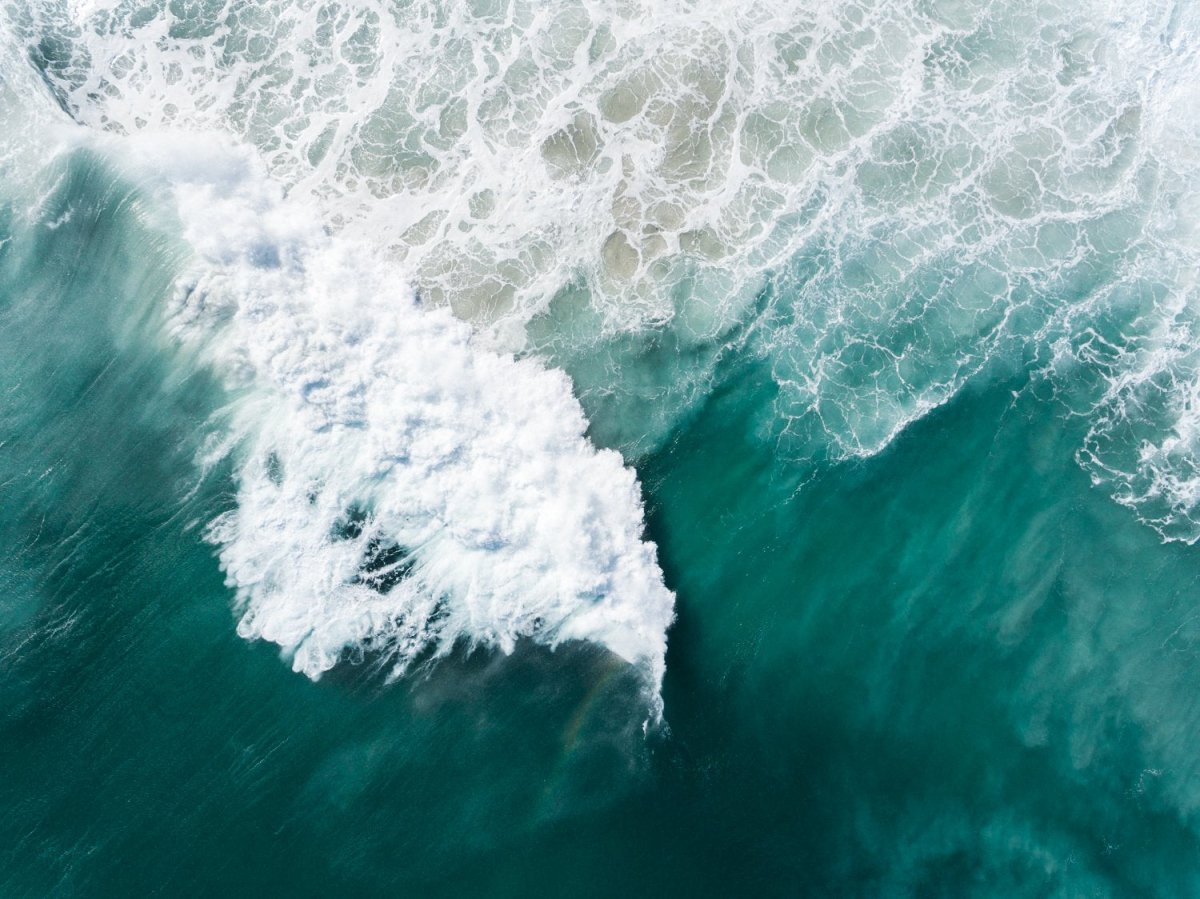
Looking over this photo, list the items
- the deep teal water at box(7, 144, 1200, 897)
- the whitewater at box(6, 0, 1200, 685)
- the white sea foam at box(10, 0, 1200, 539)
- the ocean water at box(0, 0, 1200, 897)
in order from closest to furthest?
1. the deep teal water at box(7, 144, 1200, 897)
2. the ocean water at box(0, 0, 1200, 897)
3. the whitewater at box(6, 0, 1200, 685)
4. the white sea foam at box(10, 0, 1200, 539)

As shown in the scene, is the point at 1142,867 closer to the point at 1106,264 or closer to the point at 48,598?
the point at 1106,264

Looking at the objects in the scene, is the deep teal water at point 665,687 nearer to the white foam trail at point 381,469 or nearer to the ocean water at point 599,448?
the ocean water at point 599,448

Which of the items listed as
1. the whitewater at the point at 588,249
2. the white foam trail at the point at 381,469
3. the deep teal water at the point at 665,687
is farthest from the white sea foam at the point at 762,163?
the deep teal water at the point at 665,687

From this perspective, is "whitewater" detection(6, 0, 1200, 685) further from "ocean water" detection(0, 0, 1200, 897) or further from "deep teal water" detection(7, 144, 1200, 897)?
"deep teal water" detection(7, 144, 1200, 897)

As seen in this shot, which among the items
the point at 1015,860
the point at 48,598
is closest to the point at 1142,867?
the point at 1015,860

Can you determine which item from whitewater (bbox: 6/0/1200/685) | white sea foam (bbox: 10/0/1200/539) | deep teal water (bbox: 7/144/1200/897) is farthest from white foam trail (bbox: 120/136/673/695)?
white sea foam (bbox: 10/0/1200/539)
